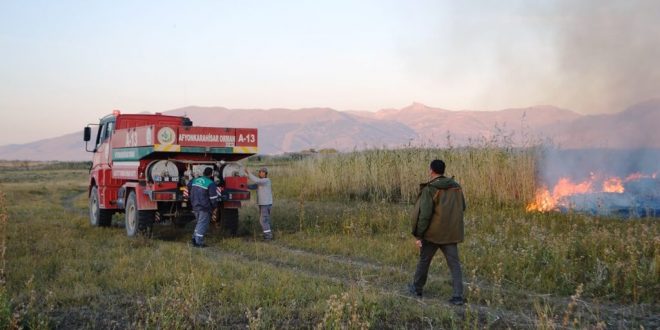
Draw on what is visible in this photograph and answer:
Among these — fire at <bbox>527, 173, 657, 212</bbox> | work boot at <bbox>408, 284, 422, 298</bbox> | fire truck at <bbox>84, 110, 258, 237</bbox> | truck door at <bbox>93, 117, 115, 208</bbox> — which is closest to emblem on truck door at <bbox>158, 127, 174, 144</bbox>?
fire truck at <bbox>84, 110, 258, 237</bbox>

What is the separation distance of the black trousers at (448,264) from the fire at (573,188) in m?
8.03

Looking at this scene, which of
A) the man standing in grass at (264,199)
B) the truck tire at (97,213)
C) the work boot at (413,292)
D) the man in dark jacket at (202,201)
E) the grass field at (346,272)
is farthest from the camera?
the truck tire at (97,213)

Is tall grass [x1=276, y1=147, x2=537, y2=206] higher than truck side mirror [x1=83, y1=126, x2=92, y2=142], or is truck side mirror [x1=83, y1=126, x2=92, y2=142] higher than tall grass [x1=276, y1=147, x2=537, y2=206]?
truck side mirror [x1=83, y1=126, x2=92, y2=142]

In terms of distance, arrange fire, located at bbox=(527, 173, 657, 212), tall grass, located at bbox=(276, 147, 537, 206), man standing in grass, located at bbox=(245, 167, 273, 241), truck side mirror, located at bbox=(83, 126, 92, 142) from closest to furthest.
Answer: man standing in grass, located at bbox=(245, 167, 273, 241)
fire, located at bbox=(527, 173, 657, 212)
truck side mirror, located at bbox=(83, 126, 92, 142)
tall grass, located at bbox=(276, 147, 537, 206)

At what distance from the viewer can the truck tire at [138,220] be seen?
1264 cm

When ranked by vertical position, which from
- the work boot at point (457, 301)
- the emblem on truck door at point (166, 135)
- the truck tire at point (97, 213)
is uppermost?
the emblem on truck door at point (166, 135)

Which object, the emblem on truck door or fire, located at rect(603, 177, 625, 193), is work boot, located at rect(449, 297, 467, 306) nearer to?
the emblem on truck door

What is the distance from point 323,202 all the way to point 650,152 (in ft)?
36.0

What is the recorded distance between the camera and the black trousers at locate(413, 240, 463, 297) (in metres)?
7.22

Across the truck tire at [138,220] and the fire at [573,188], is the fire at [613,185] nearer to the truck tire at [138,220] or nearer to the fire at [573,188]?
the fire at [573,188]

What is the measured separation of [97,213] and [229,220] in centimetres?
472

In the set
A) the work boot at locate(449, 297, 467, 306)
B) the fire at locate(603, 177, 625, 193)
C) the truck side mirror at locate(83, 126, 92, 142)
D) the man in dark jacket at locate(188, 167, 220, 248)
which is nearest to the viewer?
the work boot at locate(449, 297, 467, 306)

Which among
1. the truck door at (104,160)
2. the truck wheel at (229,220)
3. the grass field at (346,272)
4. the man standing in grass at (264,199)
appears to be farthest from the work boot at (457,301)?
the truck door at (104,160)

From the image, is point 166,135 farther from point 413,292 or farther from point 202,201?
point 413,292
